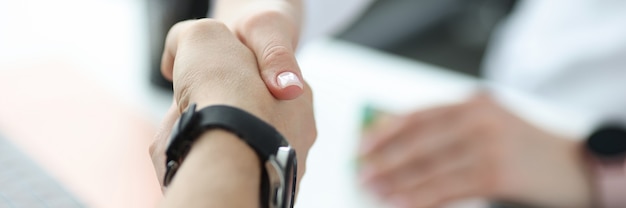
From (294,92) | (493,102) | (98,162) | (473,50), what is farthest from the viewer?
(473,50)

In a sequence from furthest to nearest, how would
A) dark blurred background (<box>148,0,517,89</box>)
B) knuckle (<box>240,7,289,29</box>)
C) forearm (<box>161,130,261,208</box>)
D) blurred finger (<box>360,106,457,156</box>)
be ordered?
1. dark blurred background (<box>148,0,517,89</box>)
2. blurred finger (<box>360,106,457,156</box>)
3. knuckle (<box>240,7,289,29</box>)
4. forearm (<box>161,130,261,208</box>)

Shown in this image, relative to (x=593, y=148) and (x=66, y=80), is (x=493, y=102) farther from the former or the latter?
(x=66, y=80)

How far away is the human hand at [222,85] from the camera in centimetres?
27

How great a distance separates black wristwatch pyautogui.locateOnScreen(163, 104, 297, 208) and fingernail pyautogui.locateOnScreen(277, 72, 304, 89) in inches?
1.7

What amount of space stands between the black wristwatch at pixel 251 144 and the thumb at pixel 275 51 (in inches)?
1.7

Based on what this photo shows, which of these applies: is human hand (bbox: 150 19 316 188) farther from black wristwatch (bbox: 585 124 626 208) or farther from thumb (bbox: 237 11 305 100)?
black wristwatch (bbox: 585 124 626 208)

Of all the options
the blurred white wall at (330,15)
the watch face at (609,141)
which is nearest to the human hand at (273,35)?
the blurred white wall at (330,15)

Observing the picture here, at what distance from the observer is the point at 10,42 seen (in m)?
0.64

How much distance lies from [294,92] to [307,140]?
3cm

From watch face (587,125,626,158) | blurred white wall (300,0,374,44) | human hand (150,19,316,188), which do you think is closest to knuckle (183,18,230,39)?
human hand (150,19,316,188)

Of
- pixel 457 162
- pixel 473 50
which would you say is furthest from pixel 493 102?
pixel 473 50

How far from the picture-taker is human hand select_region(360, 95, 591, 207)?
58 cm

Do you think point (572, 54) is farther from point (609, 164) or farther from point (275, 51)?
point (275, 51)

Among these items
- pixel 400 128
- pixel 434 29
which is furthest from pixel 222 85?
pixel 434 29
